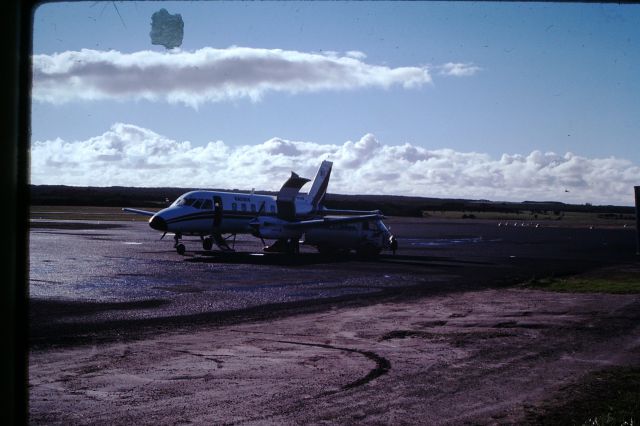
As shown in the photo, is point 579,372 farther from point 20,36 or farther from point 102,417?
point 20,36

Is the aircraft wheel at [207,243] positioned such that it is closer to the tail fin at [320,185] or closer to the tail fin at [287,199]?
the tail fin at [287,199]

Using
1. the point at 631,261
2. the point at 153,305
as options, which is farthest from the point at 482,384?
the point at 631,261

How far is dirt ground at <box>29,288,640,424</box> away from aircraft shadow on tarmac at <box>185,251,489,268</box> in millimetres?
13497

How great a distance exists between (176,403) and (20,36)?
14.7 ft

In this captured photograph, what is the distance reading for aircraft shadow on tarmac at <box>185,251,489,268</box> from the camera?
27359 mm

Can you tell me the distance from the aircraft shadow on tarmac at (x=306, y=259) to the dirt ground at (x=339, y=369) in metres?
13.5

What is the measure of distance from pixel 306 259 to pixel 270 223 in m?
2.33

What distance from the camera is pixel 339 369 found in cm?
892

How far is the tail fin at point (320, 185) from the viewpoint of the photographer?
117ft

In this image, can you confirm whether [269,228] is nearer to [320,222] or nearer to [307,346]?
[320,222]

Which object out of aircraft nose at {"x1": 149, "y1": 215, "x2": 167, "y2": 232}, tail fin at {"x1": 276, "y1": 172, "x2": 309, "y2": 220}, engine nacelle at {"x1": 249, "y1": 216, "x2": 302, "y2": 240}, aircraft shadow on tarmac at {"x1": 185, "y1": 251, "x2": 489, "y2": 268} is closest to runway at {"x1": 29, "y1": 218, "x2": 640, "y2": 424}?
aircraft shadow on tarmac at {"x1": 185, "y1": 251, "x2": 489, "y2": 268}

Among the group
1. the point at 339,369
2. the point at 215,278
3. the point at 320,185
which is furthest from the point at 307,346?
the point at 320,185

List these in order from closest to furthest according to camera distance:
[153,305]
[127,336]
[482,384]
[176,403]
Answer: [176,403], [482,384], [127,336], [153,305]

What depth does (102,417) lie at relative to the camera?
6.66 meters
